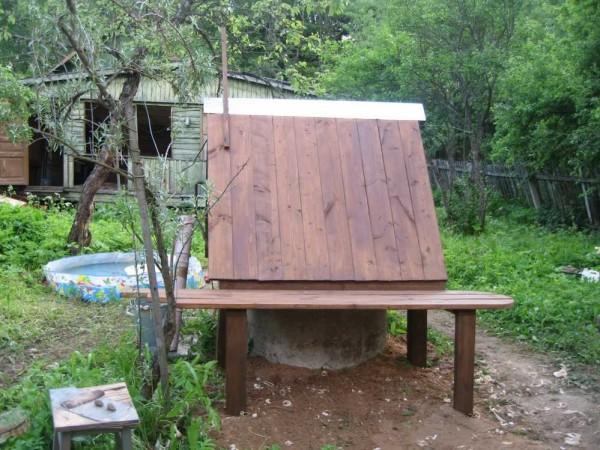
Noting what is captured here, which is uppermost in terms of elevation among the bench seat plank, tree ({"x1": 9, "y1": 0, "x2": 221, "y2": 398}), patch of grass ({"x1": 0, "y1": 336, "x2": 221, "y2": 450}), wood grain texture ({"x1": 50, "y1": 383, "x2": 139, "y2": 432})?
tree ({"x1": 9, "y1": 0, "x2": 221, "y2": 398})

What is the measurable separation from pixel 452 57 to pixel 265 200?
28.8 ft

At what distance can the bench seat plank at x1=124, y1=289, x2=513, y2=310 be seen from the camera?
4.10 metres

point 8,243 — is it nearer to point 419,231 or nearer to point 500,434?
point 419,231

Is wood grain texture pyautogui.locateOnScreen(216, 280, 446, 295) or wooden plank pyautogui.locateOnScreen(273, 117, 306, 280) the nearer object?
wood grain texture pyautogui.locateOnScreen(216, 280, 446, 295)

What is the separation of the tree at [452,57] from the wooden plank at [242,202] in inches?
324

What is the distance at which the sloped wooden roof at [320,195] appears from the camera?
4.82 m

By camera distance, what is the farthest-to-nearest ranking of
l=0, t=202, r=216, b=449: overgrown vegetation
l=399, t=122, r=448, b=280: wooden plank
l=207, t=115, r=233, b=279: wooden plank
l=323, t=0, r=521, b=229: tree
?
l=323, t=0, r=521, b=229: tree < l=399, t=122, r=448, b=280: wooden plank < l=207, t=115, r=233, b=279: wooden plank < l=0, t=202, r=216, b=449: overgrown vegetation

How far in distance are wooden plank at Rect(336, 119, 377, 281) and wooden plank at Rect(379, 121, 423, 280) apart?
20cm

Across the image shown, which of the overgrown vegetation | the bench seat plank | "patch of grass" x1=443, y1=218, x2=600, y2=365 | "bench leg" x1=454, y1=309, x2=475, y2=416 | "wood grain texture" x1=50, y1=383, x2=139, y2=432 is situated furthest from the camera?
"patch of grass" x1=443, y1=218, x2=600, y2=365

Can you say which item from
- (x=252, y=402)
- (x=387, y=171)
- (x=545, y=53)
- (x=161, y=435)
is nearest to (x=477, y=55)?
(x=545, y=53)

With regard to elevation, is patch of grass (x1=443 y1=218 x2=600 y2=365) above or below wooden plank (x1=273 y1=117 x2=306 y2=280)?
below

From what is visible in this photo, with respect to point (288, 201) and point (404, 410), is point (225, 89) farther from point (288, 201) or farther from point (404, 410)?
point (404, 410)

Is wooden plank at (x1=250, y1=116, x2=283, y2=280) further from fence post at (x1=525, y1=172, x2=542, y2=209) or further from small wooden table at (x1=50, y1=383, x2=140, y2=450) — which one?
fence post at (x1=525, y1=172, x2=542, y2=209)

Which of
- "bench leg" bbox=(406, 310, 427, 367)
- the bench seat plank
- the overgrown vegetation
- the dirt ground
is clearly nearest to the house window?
the overgrown vegetation
